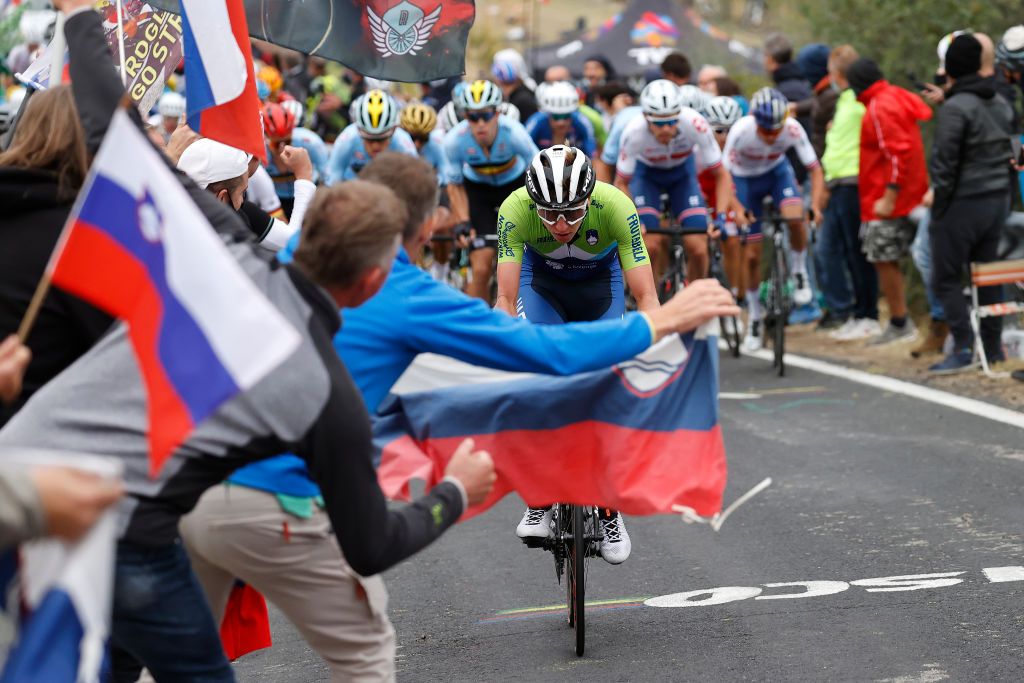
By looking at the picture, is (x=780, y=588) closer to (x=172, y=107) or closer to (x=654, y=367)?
(x=654, y=367)

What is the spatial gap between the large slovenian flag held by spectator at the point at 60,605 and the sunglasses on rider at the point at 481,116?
1132 centimetres

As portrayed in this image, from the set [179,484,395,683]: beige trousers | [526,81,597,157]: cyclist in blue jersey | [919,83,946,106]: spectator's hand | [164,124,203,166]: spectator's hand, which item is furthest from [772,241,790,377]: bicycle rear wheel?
[179,484,395,683]: beige trousers

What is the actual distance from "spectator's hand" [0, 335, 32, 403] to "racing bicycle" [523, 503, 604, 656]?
322 cm

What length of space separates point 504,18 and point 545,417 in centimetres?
6902

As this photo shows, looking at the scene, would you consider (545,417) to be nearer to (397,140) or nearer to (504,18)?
(397,140)

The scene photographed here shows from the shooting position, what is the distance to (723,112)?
52.8 ft

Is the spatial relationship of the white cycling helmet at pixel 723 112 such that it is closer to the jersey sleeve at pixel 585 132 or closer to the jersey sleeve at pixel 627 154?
the jersey sleeve at pixel 585 132

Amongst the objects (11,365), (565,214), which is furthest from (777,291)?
(11,365)

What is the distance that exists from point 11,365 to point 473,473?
1185mm

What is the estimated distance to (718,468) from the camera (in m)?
4.85

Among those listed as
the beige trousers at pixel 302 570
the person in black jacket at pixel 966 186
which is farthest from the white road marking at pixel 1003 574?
the person in black jacket at pixel 966 186

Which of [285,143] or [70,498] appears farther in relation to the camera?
[285,143]

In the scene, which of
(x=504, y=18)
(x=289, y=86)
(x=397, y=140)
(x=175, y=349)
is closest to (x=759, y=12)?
(x=504, y=18)

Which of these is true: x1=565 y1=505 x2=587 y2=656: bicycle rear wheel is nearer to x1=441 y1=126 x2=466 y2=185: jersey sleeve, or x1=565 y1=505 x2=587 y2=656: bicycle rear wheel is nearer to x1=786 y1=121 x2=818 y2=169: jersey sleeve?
x1=441 y1=126 x2=466 y2=185: jersey sleeve
